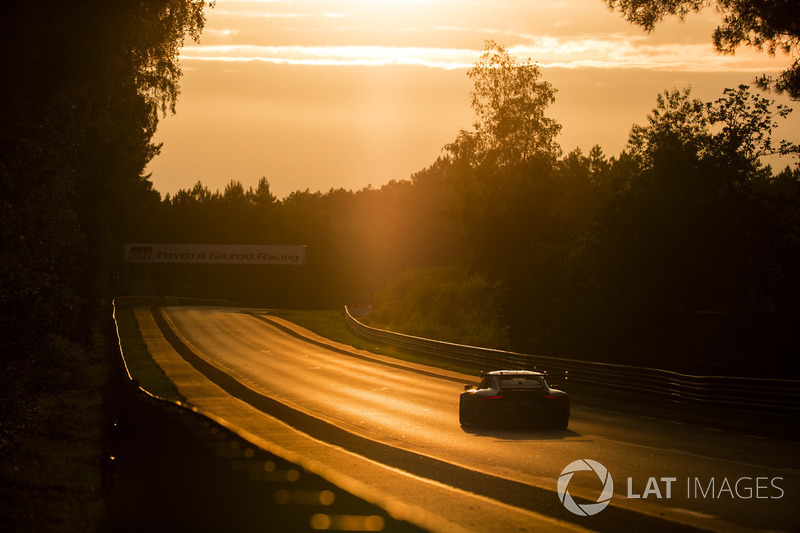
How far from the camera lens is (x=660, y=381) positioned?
27.4 meters

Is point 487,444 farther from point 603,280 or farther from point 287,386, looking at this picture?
point 603,280

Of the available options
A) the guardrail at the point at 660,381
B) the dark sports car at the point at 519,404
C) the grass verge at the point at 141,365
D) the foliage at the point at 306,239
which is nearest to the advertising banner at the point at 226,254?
the foliage at the point at 306,239

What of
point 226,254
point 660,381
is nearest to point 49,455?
point 660,381

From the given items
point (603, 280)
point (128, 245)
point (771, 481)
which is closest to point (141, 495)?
point (771, 481)

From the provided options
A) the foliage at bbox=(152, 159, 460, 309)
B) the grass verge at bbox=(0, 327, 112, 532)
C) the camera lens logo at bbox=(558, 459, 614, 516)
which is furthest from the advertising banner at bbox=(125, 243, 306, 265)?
the camera lens logo at bbox=(558, 459, 614, 516)

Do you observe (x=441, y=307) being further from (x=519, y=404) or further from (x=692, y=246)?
(x=519, y=404)

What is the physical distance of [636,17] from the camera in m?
22.1

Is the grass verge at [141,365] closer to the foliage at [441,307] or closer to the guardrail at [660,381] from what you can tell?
the guardrail at [660,381]

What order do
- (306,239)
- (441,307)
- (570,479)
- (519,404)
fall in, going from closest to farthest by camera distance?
(570,479), (519,404), (441,307), (306,239)

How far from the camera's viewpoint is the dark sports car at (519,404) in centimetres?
2017

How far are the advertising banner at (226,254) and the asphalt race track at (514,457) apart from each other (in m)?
78.7
